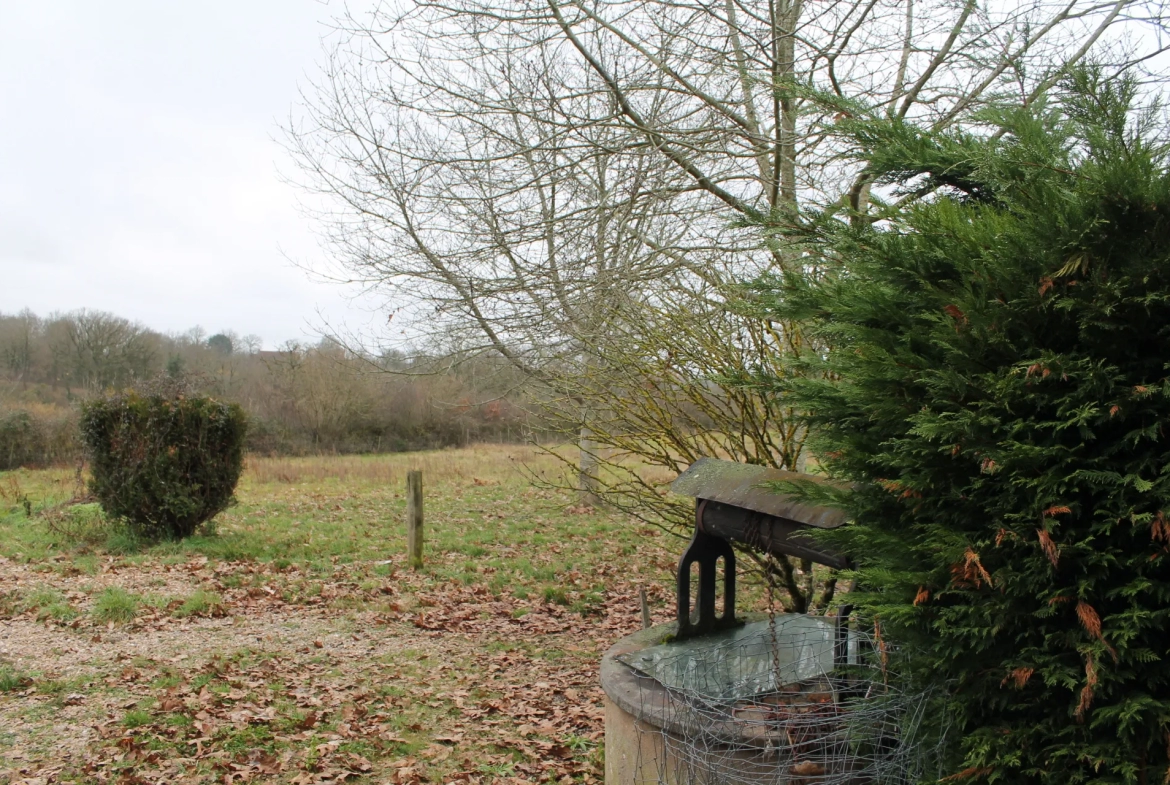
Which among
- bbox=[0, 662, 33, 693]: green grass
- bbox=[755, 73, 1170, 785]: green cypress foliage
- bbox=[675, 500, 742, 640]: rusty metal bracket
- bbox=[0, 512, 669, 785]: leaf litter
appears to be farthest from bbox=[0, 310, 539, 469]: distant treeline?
bbox=[755, 73, 1170, 785]: green cypress foliage

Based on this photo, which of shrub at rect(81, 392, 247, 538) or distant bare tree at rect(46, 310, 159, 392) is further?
distant bare tree at rect(46, 310, 159, 392)

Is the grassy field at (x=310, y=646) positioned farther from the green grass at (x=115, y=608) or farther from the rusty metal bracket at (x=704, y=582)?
the rusty metal bracket at (x=704, y=582)

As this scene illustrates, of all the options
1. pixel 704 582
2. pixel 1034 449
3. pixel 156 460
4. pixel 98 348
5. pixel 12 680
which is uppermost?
pixel 98 348

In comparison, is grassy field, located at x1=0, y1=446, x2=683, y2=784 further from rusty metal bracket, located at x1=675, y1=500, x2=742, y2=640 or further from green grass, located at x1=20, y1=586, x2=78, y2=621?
rusty metal bracket, located at x1=675, y1=500, x2=742, y2=640

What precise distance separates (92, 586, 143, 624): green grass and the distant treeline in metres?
9.27

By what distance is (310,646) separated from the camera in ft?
19.4

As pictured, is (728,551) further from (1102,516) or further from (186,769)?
(186,769)

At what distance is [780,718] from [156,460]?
29.1 feet

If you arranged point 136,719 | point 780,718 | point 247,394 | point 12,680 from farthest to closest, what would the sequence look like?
1. point 247,394
2. point 12,680
3. point 136,719
4. point 780,718

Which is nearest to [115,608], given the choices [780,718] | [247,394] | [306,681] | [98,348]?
[306,681]

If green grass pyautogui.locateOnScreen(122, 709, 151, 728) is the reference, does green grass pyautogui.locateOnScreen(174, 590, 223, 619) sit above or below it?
above

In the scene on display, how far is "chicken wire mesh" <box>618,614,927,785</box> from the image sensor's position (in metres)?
2.35

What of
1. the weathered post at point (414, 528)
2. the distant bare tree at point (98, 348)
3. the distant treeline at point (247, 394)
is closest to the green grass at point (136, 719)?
the weathered post at point (414, 528)

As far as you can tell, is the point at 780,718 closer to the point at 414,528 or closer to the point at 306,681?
the point at 306,681
